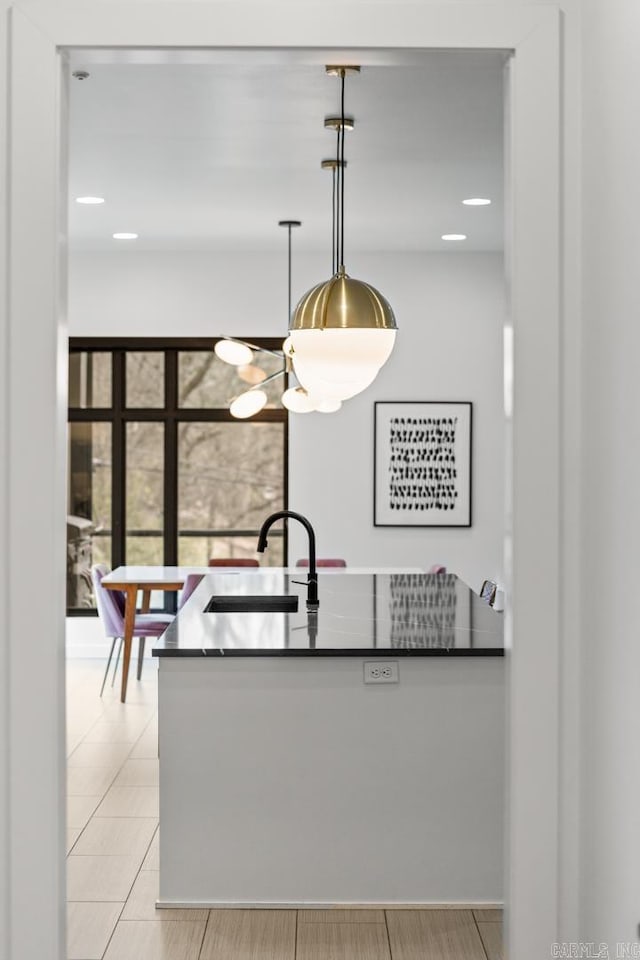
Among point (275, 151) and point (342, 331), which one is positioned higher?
point (275, 151)

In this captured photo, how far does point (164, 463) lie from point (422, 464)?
1905 millimetres

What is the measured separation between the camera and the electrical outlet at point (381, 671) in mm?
3461

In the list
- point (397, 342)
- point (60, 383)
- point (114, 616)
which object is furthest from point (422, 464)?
point (60, 383)

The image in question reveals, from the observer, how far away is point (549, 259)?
6.66 feet

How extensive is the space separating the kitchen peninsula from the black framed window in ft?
14.8

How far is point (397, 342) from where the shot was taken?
25.7 feet

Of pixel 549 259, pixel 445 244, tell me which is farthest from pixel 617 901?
pixel 445 244

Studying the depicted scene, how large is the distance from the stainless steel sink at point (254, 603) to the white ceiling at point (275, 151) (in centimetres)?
204

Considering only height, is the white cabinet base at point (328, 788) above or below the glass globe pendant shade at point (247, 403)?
below

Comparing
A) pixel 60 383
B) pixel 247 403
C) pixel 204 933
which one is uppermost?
pixel 247 403

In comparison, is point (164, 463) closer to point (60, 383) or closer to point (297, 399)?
point (297, 399)

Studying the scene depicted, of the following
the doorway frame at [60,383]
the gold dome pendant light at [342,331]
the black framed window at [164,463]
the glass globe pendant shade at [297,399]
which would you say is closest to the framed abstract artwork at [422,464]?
the black framed window at [164,463]

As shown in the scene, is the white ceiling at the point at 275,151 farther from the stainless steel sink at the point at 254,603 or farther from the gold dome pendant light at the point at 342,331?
the stainless steel sink at the point at 254,603

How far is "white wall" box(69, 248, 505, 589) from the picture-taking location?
7.83 m
